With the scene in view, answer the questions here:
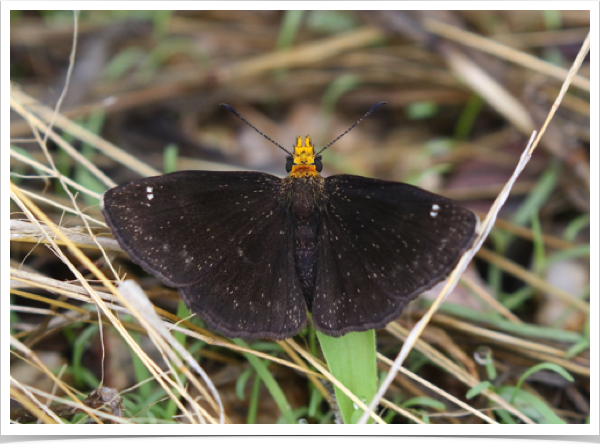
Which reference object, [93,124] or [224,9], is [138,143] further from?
[224,9]

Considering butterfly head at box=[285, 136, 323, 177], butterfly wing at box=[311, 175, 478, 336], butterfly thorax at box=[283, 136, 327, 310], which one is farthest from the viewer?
butterfly head at box=[285, 136, 323, 177]

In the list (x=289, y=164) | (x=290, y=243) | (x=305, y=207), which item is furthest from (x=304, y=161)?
(x=290, y=243)

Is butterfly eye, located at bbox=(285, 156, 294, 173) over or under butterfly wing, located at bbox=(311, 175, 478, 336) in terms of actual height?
over

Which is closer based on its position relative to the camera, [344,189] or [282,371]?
[344,189]

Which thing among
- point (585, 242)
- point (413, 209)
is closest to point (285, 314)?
point (413, 209)

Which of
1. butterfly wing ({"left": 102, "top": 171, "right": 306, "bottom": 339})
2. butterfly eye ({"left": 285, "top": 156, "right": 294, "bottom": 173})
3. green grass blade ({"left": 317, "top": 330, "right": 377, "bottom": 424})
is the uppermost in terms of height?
butterfly eye ({"left": 285, "top": 156, "right": 294, "bottom": 173})

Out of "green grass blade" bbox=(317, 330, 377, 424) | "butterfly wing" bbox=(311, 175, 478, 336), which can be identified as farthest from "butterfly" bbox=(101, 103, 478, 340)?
"green grass blade" bbox=(317, 330, 377, 424)

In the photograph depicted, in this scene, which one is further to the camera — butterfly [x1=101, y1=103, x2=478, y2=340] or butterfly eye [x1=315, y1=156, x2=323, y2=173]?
butterfly eye [x1=315, y1=156, x2=323, y2=173]

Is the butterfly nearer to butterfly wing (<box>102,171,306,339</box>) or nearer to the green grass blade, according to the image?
butterfly wing (<box>102,171,306,339</box>)
